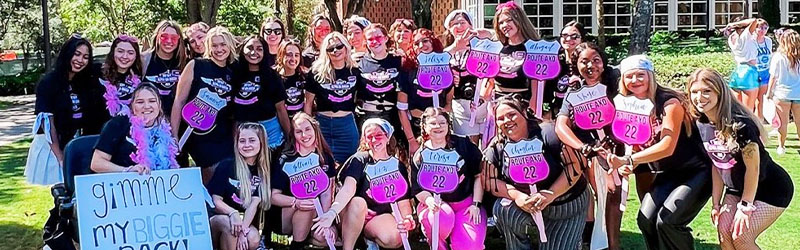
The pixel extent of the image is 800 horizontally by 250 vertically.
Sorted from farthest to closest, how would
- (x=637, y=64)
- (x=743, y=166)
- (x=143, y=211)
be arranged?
(x=143, y=211) < (x=637, y=64) < (x=743, y=166)

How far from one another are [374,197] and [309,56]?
186 cm

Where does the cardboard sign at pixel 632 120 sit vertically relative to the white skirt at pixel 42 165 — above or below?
above

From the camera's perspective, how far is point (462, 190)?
509 cm

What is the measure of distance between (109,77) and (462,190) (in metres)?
2.81

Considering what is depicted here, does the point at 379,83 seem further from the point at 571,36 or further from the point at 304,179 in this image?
the point at 571,36

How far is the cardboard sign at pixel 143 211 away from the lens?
15.6ft

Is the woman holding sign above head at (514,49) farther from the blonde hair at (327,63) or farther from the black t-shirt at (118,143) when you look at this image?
the black t-shirt at (118,143)

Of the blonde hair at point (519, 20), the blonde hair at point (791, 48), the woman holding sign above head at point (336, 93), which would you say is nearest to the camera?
the blonde hair at point (519, 20)

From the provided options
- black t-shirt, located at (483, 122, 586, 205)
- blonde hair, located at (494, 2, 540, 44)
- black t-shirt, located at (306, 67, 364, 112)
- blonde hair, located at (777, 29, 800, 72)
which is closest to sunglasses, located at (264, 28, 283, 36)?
black t-shirt, located at (306, 67, 364, 112)

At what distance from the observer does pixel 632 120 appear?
187 inches

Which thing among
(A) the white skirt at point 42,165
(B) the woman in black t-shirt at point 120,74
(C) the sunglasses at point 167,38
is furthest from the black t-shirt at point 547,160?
(A) the white skirt at point 42,165

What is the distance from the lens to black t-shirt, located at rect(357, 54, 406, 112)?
6.02m

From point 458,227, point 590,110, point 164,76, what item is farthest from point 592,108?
point 164,76

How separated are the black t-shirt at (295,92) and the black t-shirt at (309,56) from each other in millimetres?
355
